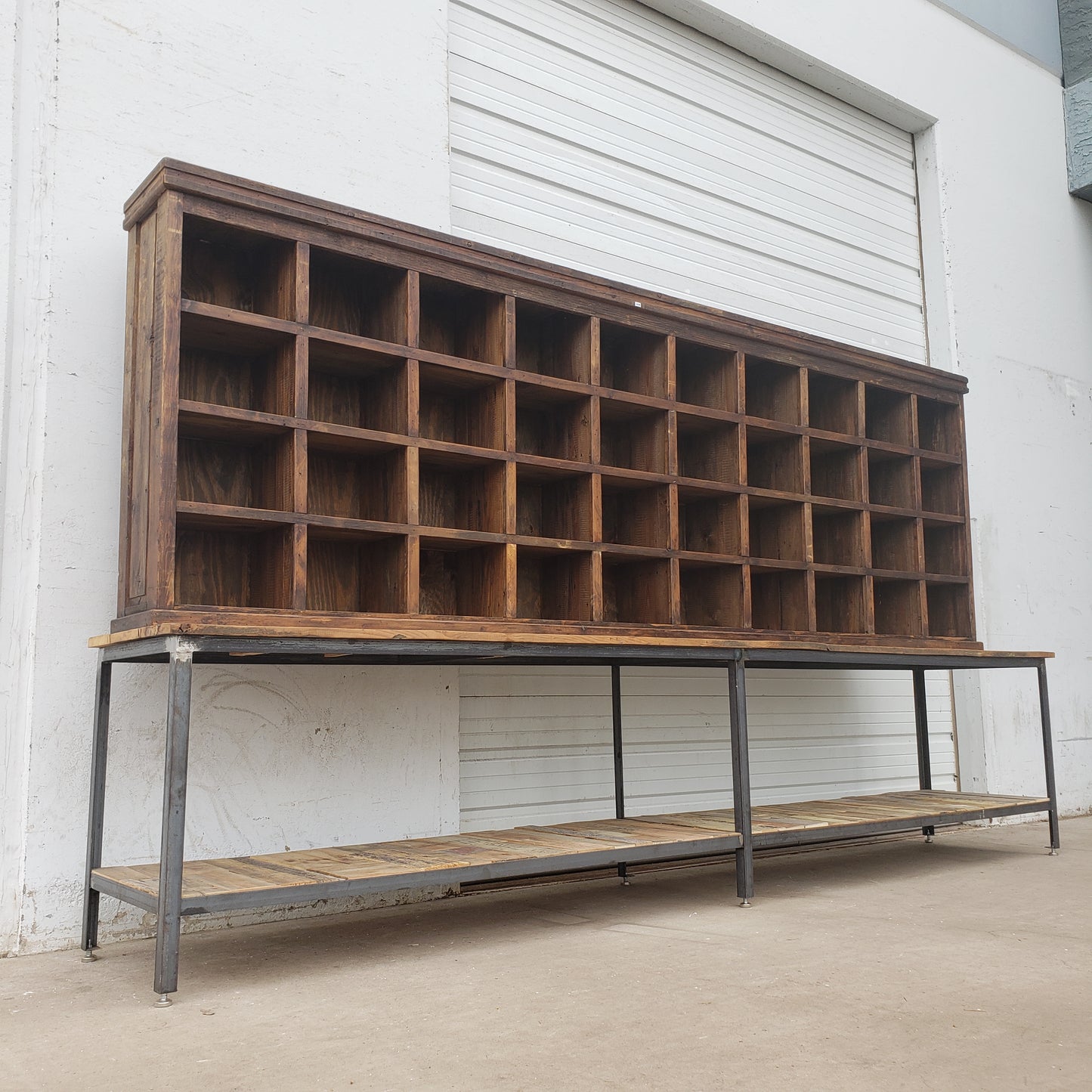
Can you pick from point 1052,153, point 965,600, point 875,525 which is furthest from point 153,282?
point 1052,153

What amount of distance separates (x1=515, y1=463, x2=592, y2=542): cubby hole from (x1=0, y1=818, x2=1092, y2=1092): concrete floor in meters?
1.29

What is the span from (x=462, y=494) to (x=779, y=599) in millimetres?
1463

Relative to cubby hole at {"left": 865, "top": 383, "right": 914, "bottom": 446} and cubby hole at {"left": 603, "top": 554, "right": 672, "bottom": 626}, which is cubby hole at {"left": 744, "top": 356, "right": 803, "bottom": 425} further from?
cubby hole at {"left": 603, "top": 554, "right": 672, "bottom": 626}

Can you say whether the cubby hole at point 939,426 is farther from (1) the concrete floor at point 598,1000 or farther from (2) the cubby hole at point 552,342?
(1) the concrete floor at point 598,1000

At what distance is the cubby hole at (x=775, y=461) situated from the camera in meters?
4.40

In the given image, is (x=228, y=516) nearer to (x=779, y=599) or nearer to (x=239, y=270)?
(x=239, y=270)

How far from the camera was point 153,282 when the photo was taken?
2.98 meters

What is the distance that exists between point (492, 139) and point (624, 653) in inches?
91.4

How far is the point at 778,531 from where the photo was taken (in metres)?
4.48

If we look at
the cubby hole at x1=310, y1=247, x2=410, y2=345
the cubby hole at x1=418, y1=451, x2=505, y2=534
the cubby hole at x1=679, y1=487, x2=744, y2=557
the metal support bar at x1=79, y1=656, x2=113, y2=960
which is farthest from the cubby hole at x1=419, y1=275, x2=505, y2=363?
the metal support bar at x1=79, y1=656, x2=113, y2=960

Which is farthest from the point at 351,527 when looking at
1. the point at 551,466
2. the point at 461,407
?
the point at 461,407

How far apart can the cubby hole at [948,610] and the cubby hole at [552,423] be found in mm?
1941

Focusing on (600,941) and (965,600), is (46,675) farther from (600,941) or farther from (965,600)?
(965,600)

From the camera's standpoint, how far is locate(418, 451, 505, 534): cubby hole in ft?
11.5
